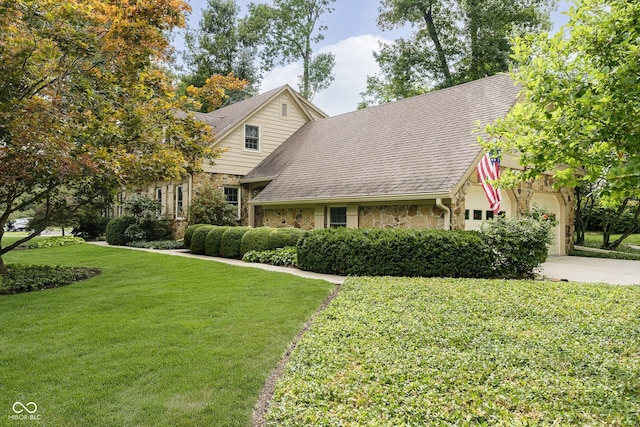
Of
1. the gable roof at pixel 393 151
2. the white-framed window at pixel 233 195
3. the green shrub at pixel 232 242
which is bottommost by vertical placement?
the green shrub at pixel 232 242

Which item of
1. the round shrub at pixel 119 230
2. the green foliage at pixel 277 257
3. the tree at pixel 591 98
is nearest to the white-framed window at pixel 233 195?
the round shrub at pixel 119 230

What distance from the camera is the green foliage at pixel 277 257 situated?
10805 mm

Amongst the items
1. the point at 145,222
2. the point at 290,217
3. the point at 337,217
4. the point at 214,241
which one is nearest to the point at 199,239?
the point at 214,241

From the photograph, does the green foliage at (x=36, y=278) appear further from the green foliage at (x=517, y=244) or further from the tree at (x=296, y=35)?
the tree at (x=296, y=35)

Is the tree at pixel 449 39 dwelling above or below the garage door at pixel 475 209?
above

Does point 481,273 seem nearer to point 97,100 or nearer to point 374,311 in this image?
point 374,311

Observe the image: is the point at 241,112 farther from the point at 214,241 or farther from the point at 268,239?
the point at 268,239

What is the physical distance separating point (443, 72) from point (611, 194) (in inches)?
1012

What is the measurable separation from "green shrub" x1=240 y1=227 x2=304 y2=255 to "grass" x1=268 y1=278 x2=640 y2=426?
18.5 feet

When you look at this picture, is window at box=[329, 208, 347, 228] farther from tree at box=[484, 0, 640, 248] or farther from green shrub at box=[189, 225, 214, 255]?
tree at box=[484, 0, 640, 248]

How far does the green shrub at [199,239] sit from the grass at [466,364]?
28.4 feet

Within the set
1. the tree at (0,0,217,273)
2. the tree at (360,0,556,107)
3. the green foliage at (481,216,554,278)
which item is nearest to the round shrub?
the tree at (0,0,217,273)

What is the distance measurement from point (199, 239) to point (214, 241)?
2.99 ft

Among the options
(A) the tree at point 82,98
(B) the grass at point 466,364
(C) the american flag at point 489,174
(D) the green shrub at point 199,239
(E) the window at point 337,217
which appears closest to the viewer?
(B) the grass at point 466,364
